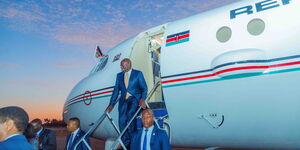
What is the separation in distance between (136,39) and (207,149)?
335 cm

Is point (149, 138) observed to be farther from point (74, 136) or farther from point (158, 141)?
point (74, 136)

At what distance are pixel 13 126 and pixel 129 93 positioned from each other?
327 cm

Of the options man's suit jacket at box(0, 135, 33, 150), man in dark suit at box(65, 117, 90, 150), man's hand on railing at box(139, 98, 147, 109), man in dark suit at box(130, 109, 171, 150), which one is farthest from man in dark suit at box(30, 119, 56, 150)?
man's suit jacket at box(0, 135, 33, 150)

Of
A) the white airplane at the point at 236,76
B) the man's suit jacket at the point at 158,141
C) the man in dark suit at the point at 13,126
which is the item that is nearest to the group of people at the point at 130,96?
the white airplane at the point at 236,76

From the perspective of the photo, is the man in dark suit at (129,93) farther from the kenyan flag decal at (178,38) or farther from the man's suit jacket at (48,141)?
the man's suit jacket at (48,141)

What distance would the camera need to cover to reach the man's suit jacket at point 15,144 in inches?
87.8

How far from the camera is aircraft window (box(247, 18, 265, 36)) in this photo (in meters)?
4.22

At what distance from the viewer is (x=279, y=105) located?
3936 mm

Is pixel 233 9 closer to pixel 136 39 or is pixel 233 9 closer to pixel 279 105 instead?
pixel 279 105

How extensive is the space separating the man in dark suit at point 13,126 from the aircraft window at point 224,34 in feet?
11.6

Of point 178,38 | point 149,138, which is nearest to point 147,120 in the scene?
point 149,138

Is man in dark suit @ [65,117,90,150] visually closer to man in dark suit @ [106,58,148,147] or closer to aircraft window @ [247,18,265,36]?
man in dark suit @ [106,58,148,147]

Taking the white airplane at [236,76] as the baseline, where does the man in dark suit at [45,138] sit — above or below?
below

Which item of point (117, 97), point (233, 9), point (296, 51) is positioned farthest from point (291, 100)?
point (117, 97)
